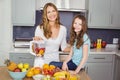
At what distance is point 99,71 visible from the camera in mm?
3721

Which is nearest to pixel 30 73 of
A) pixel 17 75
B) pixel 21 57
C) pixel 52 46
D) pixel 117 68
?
pixel 17 75

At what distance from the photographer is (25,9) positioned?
3680 millimetres

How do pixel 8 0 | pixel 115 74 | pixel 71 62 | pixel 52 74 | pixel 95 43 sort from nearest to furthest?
pixel 52 74 < pixel 71 62 < pixel 8 0 < pixel 115 74 < pixel 95 43

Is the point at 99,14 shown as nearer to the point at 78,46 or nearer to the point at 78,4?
the point at 78,4

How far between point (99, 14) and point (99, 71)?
0.98m

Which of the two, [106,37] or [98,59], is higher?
[106,37]

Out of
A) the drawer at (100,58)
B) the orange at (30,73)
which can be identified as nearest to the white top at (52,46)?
the orange at (30,73)

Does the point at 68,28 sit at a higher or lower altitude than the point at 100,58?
higher

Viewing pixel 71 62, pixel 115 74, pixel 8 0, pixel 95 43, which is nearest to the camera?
pixel 71 62

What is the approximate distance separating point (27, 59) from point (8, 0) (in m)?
0.99

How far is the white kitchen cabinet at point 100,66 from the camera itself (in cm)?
365

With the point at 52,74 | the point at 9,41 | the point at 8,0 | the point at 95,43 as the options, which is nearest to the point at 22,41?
the point at 9,41

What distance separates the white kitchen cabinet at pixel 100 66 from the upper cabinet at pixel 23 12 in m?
1.22

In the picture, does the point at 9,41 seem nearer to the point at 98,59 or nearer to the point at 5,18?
the point at 5,18
